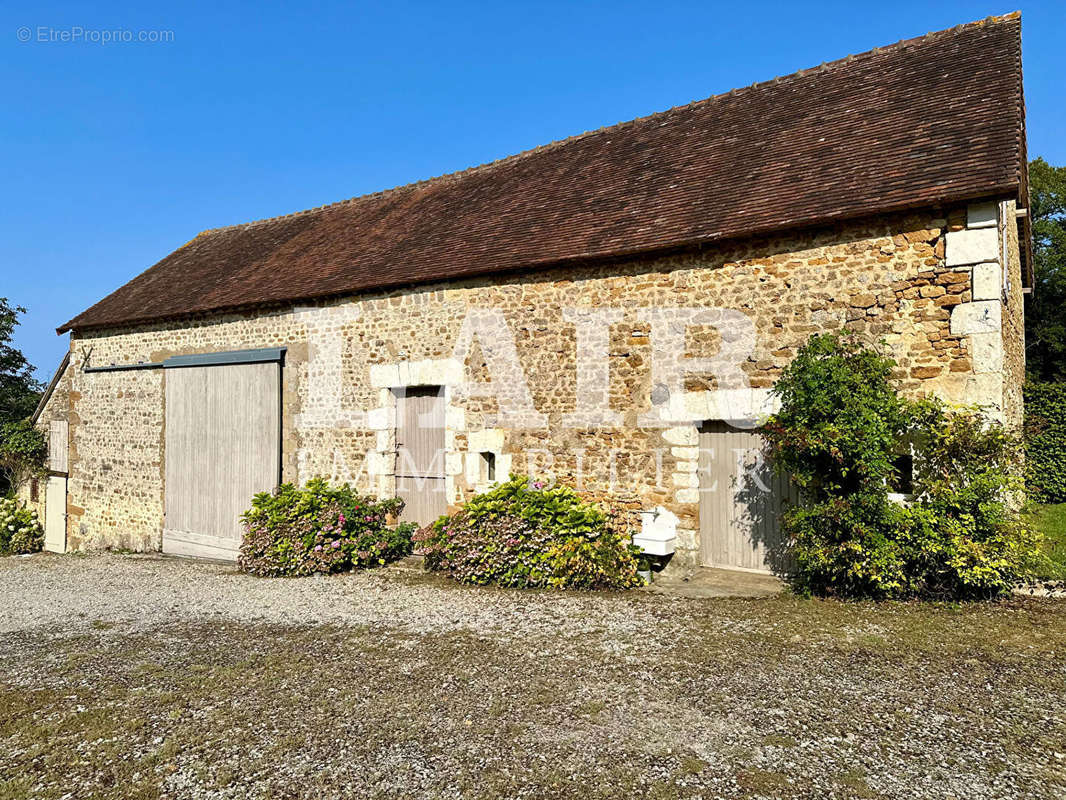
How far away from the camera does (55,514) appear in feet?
45.5

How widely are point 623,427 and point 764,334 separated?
1754 mm

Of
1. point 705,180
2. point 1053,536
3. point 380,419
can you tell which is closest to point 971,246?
point 705,180

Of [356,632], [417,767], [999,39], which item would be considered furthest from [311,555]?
[999,39]

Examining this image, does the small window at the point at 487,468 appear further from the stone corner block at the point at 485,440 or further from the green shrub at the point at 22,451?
the green shrub at the point at 22,451

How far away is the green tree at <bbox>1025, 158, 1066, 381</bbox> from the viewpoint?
55.2 ft

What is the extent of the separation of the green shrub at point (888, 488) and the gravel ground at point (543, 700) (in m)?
0.32

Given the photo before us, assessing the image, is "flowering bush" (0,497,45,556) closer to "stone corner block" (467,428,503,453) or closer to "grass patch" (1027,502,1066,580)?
"stone corner block" (467,428,503,453)

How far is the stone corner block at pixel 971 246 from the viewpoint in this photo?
5.86 meters

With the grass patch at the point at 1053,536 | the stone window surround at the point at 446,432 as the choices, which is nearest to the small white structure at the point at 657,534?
the stone window surround at the point at 446,432

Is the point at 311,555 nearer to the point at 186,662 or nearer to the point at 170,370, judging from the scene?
the point at 186,662

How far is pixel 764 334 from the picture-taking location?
6.96 metres

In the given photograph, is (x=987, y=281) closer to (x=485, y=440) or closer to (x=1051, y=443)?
(x=485, y=440)

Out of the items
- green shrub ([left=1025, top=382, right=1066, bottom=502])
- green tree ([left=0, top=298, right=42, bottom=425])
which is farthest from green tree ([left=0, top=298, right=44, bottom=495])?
green shrub ([left=1025, top=382, right=1066, bottom=502])

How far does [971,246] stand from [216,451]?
10.1 meters
